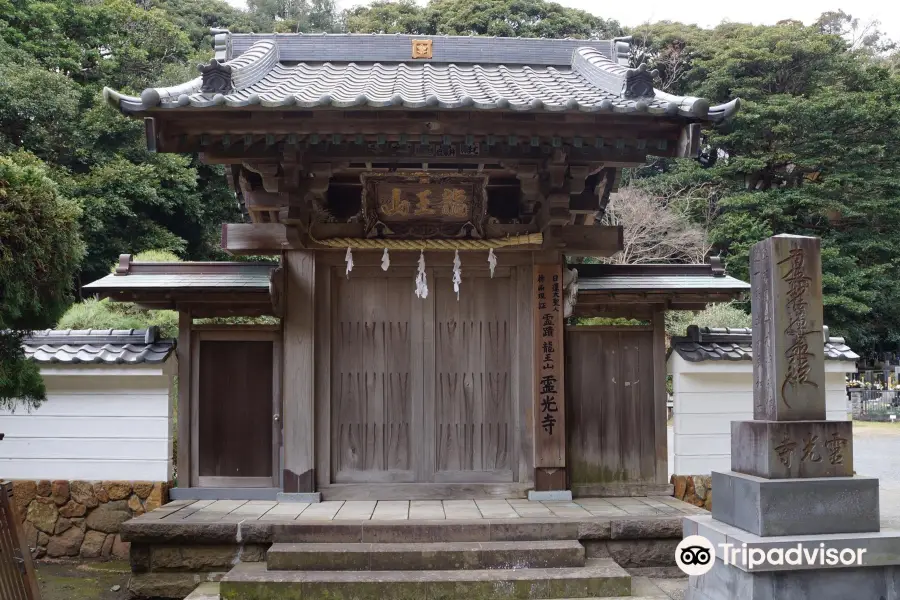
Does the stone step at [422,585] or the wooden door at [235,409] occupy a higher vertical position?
the wooden door at [235,409]

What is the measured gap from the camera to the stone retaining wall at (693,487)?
312 inches

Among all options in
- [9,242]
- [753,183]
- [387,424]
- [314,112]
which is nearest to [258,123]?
[314,112]

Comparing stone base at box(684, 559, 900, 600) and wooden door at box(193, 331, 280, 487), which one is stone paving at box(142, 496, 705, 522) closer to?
wooden door at box(193, 331, 280, 487)

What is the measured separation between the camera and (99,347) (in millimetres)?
7652

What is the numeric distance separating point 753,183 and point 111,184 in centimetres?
2701

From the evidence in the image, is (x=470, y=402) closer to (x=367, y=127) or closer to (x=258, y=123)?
(x=367, y=127)

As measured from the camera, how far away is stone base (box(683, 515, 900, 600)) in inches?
186

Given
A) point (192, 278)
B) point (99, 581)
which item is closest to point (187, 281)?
point (192, 278)

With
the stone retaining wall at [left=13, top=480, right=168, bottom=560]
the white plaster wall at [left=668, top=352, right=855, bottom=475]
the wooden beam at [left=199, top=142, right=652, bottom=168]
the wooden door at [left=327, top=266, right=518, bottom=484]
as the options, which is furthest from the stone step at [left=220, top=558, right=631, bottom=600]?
the wooden beam at [left=199, top=142, right=652, bottom=168]

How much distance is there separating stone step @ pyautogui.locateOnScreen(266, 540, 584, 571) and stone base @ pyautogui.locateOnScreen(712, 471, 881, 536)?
1763 millimetres

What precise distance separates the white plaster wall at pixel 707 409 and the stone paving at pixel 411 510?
0.72 meters

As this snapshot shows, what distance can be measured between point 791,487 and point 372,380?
442cm

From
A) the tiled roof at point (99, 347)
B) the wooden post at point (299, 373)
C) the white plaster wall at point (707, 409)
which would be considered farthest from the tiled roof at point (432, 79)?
the white plaster wall at point (707, 409)

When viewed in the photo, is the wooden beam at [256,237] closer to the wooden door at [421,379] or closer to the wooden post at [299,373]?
the wooden post at [299,373]
